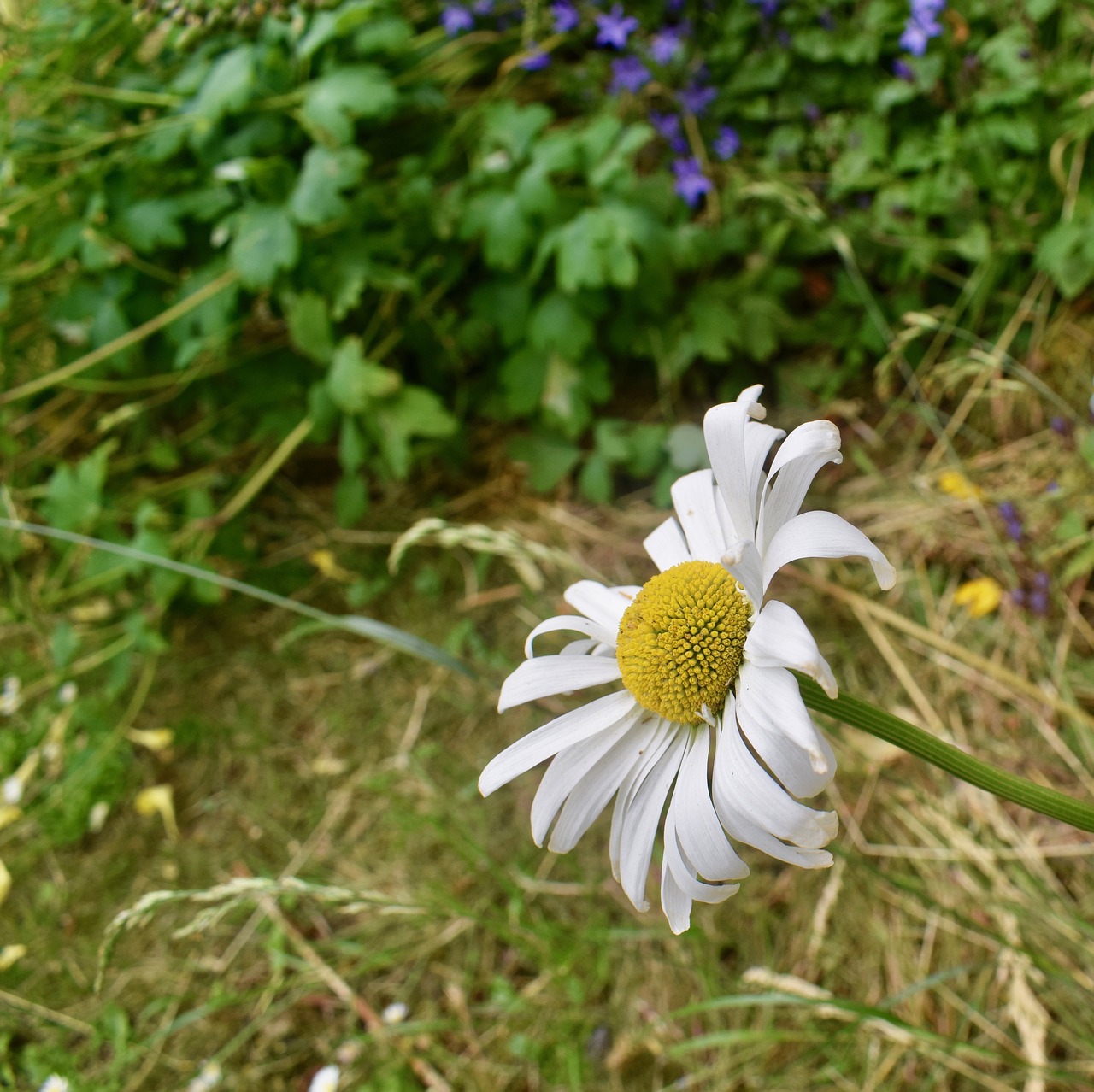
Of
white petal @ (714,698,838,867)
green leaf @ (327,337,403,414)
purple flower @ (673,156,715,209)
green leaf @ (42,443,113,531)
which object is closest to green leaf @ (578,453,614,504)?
green leaf @ (327,337,403,414)

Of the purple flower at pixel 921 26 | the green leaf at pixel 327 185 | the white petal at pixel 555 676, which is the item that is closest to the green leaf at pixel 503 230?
the green leaf at pixel 327 185

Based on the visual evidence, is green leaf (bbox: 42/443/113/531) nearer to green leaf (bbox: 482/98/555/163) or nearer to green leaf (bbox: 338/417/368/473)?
green leaf (bbox: 338/417/368/473)

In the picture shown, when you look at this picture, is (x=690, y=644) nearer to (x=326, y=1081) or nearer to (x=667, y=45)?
(x=326, y=1081)

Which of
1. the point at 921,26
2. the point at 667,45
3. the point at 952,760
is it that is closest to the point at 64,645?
the point at 667,45

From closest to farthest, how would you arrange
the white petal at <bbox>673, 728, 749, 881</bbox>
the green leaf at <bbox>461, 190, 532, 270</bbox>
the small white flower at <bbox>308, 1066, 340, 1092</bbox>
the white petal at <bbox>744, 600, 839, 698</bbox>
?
1. the white petal at <bbox>744, 600, 839, 698</bbox>
2. the white petal at <bbox>673, 728, 749, 881</bbox>
3. the small white flower at <bbox>308, 1066, 340, 1092</bbox>
4. the green leaf at <bbox>461, 190, 532, 270</bbox>

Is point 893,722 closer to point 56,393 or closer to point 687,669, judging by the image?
point 687,669

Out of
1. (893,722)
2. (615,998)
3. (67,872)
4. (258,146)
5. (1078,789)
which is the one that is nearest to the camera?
(893,722)

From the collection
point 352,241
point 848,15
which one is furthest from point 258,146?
point 848,15
